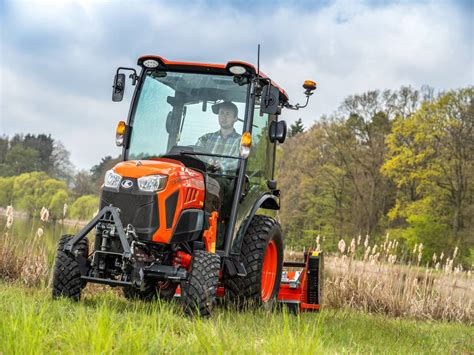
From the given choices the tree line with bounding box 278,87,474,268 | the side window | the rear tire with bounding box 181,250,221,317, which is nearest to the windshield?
the side window

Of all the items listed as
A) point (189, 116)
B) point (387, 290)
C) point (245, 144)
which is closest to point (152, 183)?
point (245, 144)

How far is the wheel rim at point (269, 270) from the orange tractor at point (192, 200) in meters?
0.01

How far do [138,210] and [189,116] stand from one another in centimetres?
137

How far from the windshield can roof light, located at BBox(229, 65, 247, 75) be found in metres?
0.16

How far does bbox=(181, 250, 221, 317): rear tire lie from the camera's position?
206 inches

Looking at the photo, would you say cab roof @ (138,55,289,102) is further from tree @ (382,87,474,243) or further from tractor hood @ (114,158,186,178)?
tree @ (382,87,474,243)

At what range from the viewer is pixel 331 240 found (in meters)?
34.3

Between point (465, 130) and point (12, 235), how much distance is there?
24.2m

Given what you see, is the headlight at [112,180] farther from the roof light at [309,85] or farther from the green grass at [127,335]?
the roof light at [309,85]

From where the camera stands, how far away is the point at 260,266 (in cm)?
646

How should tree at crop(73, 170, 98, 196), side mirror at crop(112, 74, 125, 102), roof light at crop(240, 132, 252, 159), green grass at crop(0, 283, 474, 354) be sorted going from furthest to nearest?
1. tree at crop(73, 170, 98, 196)
2. side mirror at crop(112, 74, 125, 102)
3. roof light at crop(240, 132, 252, 159)
4. green grass at crop(0, 283, 474, 354)

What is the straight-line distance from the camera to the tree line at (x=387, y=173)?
96.9 feet

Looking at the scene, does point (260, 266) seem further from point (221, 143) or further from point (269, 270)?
point (221, 143)

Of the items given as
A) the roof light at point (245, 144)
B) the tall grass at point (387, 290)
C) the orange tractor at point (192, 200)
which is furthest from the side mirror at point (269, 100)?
the tall grass at point (387, 290)
